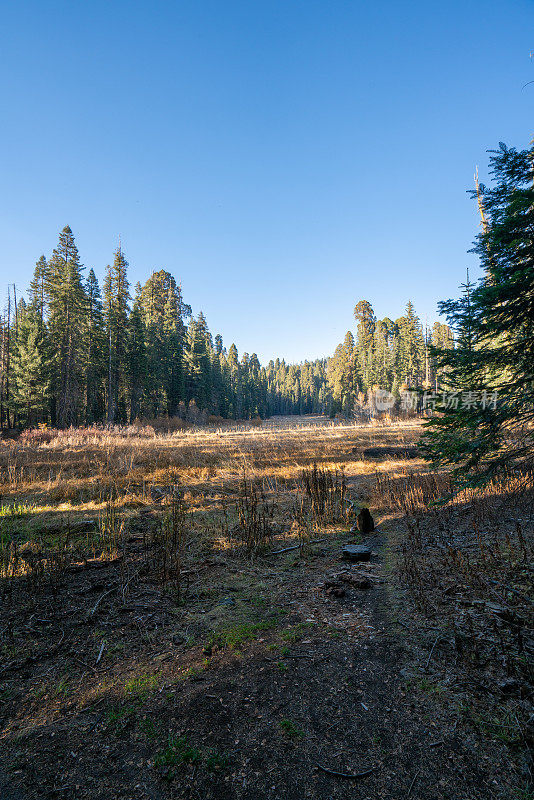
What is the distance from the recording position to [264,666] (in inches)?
115

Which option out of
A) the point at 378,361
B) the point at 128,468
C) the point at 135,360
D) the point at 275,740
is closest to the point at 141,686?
the point at 275,740

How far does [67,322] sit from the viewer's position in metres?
28.7

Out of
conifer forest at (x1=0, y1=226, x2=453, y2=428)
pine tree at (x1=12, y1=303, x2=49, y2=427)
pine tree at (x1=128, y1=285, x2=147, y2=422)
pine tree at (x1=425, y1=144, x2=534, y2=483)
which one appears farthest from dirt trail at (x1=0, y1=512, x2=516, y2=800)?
pine tree at (x1=128, y1=285, x2=147, y2=422)

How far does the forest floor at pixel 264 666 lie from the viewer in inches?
77.4

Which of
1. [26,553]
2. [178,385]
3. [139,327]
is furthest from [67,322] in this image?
[26,553]

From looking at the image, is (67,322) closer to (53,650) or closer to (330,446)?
(330,446)

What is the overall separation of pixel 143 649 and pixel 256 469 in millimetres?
→ 9222

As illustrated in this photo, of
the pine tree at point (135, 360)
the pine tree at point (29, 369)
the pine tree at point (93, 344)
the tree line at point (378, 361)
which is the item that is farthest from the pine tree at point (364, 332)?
the pine tree at point (29, 369)

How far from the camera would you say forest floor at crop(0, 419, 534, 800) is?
197cm

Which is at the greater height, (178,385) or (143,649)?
(178,385)

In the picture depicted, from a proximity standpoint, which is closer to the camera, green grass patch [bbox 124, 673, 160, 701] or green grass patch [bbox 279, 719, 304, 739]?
green grass patch [bbox 279, 719, 304, 739]

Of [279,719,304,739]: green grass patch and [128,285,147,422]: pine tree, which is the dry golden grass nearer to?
[279,719,304,739]: green grass patch

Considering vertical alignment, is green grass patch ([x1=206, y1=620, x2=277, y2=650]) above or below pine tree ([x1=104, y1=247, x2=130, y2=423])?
below

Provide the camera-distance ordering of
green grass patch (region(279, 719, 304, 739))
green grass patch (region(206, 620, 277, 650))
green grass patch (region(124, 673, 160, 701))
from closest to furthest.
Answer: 1. green grass patch (region(279, 719, 304, 739))
2. green grass patch (region(124, 673, 160, 701))
3. green grass patch (region(206, 620, 277, 650))
